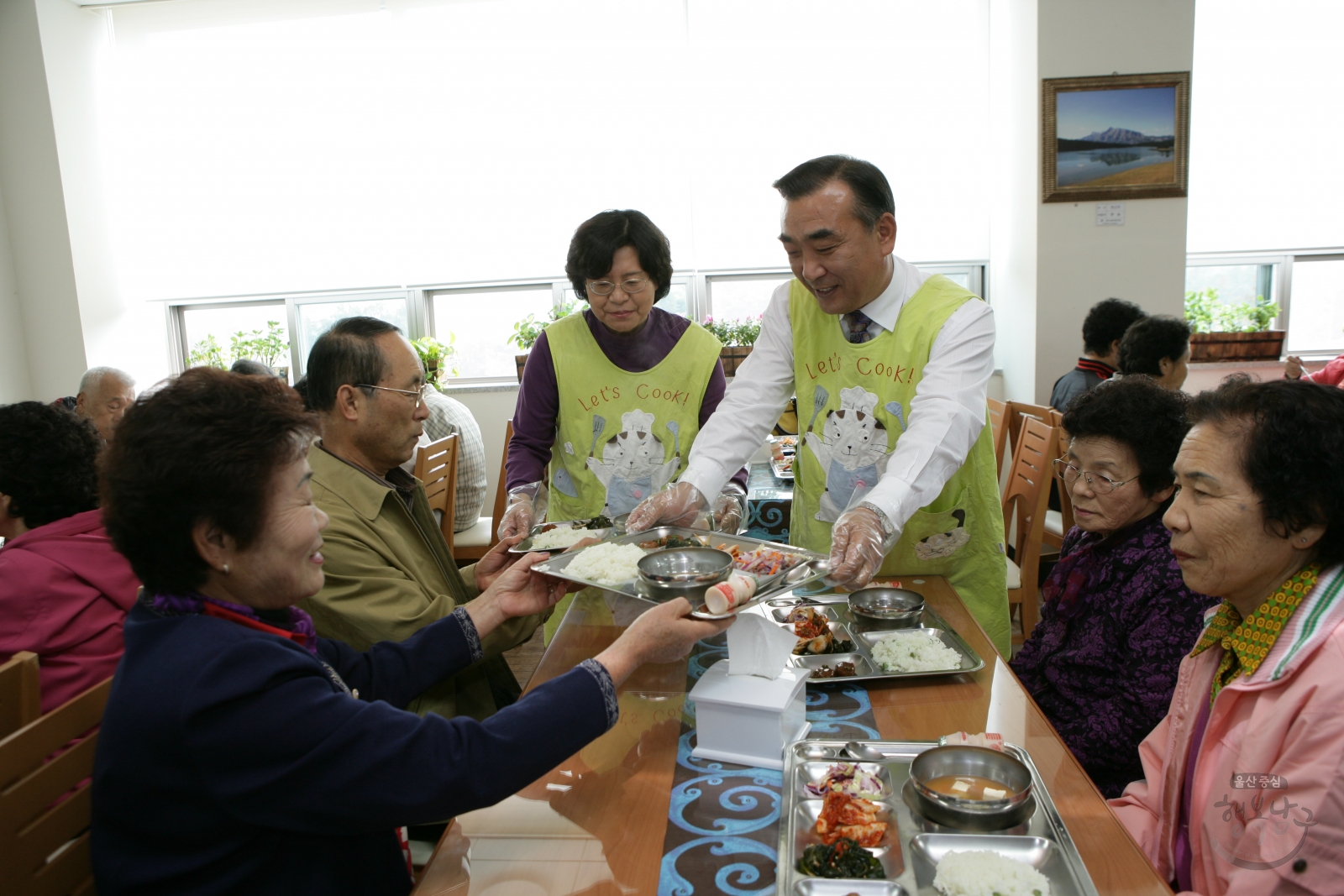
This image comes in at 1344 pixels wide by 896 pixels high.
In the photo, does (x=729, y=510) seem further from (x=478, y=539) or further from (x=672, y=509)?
(x=478, y=539)

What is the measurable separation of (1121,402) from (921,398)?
0.40m

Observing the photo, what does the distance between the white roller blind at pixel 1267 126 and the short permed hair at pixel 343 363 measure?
512 cm

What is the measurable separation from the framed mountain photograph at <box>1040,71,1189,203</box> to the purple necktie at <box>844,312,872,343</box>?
320 centimetres

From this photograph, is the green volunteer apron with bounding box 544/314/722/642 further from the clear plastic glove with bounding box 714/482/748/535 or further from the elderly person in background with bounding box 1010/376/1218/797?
the elderly person in background with bounding box 1010/376/1218/797

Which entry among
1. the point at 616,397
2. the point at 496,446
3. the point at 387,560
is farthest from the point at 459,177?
the point at 387,560

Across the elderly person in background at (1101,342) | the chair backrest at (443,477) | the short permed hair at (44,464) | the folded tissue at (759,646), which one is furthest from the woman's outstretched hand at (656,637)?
the elderly person in background at (1101,342)

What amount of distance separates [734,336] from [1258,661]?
4352 millimetres

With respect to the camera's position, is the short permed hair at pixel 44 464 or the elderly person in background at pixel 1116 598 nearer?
the elderly person in background at pixel 1116 598

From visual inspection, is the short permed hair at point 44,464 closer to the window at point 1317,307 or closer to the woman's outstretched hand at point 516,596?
the woman's outstretched hand at point 516,596

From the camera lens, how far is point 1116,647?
5.31 feet

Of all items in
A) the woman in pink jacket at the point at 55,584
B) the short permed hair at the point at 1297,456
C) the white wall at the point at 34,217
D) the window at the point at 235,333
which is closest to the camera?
the short permed hair at the point at 1297,456

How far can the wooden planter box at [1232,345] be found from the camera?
514 cm

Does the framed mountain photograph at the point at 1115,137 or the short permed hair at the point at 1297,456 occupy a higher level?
the framed mountain photograph at the point at 1115,137

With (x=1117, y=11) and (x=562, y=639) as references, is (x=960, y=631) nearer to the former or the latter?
(x=562, y=639)
